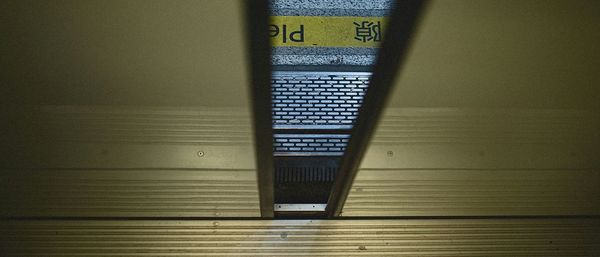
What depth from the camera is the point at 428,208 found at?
183cm

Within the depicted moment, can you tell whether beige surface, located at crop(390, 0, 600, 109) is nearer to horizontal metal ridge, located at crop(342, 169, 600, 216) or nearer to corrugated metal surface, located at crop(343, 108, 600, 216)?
corrugated metal surface, located at crop(343, 108, 600, 216)

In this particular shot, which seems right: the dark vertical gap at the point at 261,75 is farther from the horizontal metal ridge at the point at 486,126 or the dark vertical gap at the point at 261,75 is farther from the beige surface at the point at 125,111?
the horizontal metal ridge at the point at 486,126

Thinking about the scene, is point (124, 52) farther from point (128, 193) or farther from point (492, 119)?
point (492, 119)

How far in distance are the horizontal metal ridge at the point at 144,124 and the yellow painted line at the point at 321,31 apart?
0.33m

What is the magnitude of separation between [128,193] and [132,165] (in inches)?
6.0

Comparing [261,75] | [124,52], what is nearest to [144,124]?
[124,52]

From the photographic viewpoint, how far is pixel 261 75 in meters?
0.66

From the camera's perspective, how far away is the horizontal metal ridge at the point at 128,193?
1.66m

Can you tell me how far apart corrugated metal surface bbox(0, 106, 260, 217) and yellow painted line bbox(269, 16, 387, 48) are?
1.10 ft

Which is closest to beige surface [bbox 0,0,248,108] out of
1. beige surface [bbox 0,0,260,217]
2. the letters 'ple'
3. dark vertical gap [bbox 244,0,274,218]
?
beige surface [bbox 0,0,260,217]

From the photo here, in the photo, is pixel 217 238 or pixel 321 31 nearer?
pixel 321 31

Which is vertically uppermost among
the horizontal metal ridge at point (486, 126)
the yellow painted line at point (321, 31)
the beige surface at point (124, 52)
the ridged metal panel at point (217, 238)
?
the yellow painted line at point (321, 31)

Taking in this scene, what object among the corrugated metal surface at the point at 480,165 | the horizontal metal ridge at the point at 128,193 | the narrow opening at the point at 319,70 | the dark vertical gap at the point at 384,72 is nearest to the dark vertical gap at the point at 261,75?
the dark vertical gap at the point at 384,72

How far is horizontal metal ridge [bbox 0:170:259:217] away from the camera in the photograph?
166 cm
